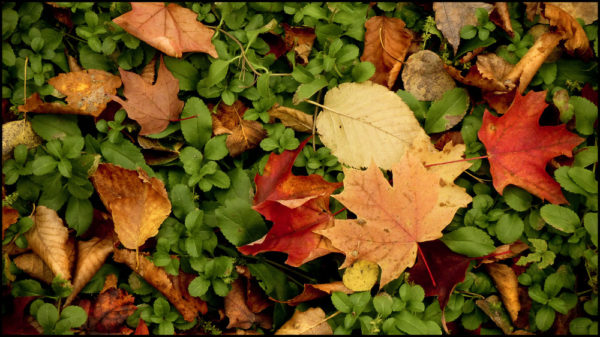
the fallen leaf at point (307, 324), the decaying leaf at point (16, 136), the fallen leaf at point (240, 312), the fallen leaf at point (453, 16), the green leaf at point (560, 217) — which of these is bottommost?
the fallen leaf at point (240, 312)

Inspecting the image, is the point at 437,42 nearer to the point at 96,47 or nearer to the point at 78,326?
the point at 96,47

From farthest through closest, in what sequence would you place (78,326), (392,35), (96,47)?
(392,35)
(96,47)
(78,326)

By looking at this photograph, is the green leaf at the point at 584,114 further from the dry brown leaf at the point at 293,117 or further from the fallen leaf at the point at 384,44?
the dry brown leaf at the point at 293,117

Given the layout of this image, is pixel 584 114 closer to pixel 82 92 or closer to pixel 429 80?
pixel 429 80

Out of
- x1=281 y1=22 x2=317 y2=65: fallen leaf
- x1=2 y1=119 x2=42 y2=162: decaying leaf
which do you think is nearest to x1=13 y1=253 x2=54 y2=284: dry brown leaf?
x1=2 y1=119 x2=42 y2=162: decaying leaf

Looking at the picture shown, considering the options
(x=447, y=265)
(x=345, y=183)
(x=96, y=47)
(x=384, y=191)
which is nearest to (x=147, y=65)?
(x=96, y=47)

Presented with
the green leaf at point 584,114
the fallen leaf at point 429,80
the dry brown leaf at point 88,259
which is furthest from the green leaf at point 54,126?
the green leaf at point 584,114
